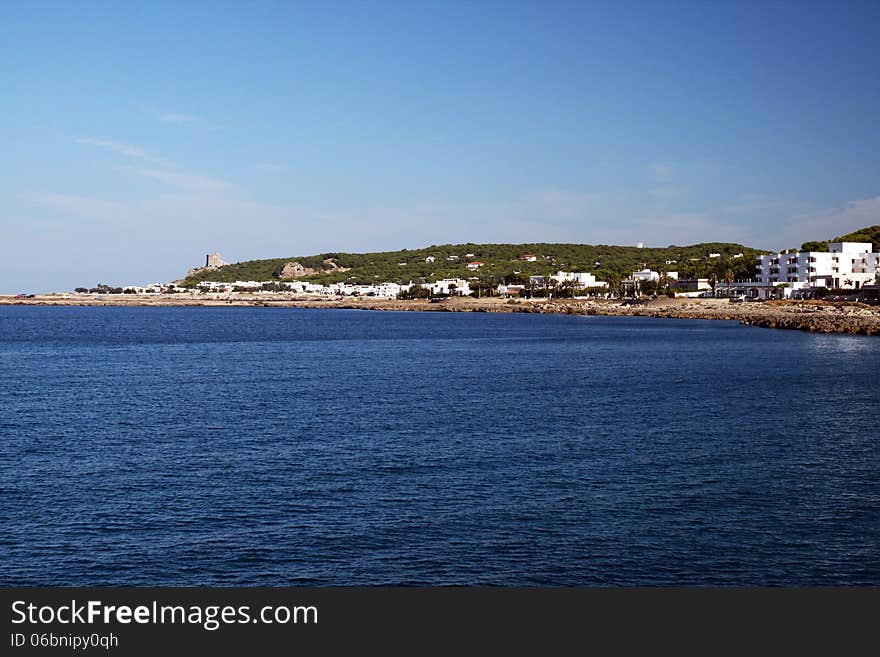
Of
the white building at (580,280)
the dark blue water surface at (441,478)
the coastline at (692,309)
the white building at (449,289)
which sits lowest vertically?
the dark blue water surface at (441,478)

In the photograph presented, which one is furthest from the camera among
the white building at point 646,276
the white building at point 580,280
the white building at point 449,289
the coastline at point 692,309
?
the white building at point 449,289

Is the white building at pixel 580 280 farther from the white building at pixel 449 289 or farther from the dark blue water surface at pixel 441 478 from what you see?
the dark blue water surface at pixel 441 478

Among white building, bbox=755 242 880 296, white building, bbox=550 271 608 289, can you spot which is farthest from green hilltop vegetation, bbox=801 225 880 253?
white building, bbox=550 271 608 289

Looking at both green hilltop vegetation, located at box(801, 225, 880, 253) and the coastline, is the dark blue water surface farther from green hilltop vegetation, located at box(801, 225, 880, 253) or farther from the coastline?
green hilltop vegetation, located at box(801, 225, 880, 253)

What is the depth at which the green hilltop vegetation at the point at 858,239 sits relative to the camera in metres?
142

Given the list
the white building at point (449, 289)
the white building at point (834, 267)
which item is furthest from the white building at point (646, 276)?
the white building at point (449, 289)

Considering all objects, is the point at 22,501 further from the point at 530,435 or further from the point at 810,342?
the point at 810,342

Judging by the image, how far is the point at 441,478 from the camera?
2155 cm

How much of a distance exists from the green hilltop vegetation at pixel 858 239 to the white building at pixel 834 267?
8994mm

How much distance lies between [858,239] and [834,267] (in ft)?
71.2

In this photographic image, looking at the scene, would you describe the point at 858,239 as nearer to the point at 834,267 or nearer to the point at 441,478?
the point at 834,267

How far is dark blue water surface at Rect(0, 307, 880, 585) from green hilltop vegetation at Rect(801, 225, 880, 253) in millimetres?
104465

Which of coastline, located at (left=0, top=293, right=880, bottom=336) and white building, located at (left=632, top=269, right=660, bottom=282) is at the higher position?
white building, located at (left=632, top=269, right=660, bottom=282)

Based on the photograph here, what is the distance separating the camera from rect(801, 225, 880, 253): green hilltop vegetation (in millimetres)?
142375
